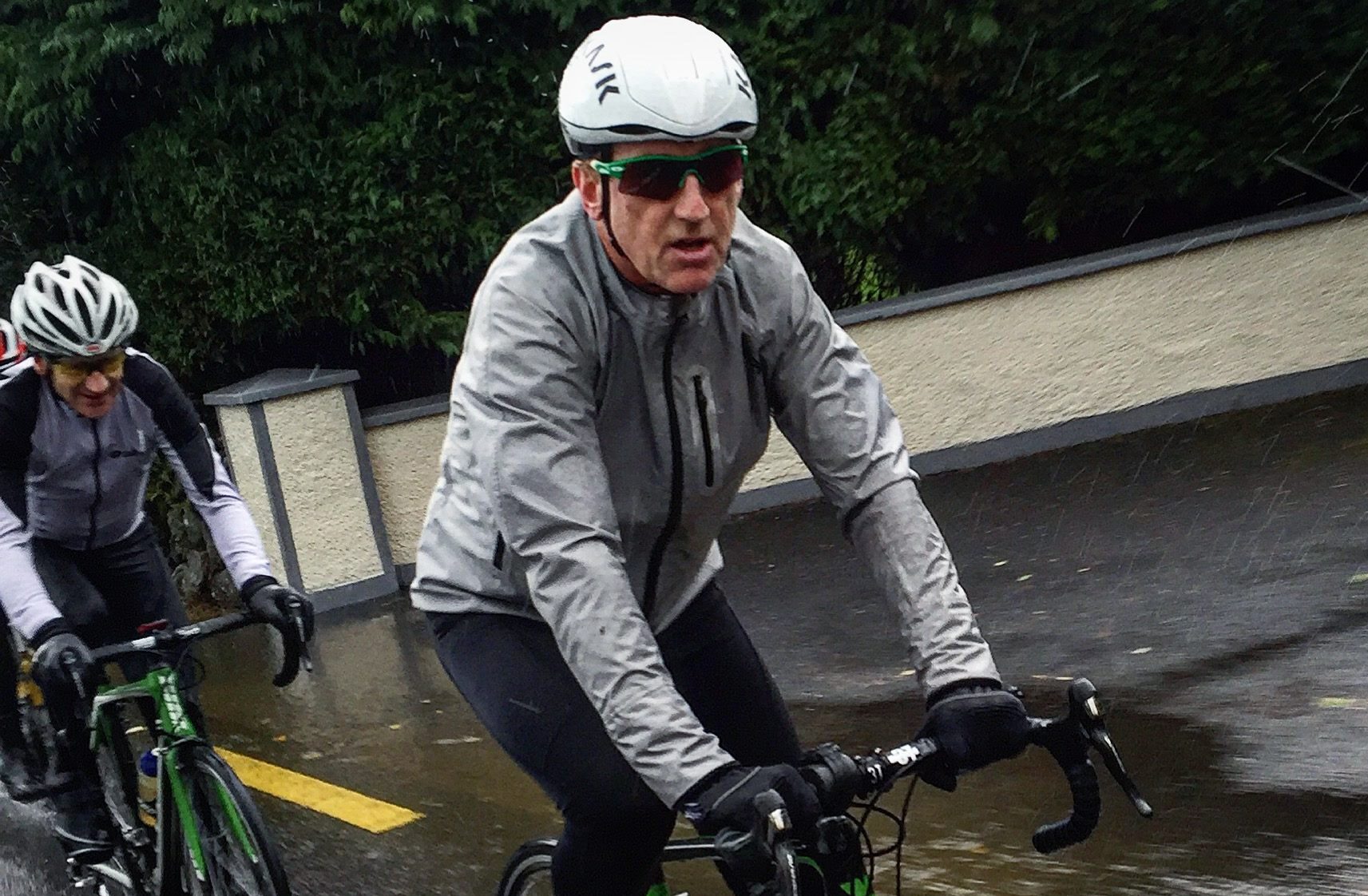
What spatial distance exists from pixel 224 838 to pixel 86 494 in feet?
4.51

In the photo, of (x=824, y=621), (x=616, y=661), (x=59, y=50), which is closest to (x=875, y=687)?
(x=824, y=621)

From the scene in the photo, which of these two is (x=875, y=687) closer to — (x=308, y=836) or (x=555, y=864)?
(x=308, y=836)

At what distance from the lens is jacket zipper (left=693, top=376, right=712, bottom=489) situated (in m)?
2.94

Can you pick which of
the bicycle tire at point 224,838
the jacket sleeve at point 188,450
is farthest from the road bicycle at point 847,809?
the jacket sleeve at point 188,450

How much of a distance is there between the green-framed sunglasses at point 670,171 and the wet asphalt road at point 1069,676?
7.75 ft

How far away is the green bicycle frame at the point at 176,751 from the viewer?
14.3 feet

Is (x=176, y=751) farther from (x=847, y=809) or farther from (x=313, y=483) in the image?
(x=313, y=483)

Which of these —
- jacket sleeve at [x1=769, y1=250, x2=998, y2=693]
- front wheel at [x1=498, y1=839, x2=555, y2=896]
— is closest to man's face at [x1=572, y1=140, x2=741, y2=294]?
jacket sleeve at [x1=769, y1=250, x2=998, y2=693]

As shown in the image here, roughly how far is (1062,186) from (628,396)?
865cm

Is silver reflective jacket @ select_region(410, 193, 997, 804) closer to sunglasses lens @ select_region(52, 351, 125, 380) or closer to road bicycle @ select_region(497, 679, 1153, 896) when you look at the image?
road bicycle @ select_region(497, 679, 1153, 896)

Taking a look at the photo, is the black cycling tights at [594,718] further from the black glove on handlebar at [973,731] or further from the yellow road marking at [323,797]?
the yellow road marking at [323,797]

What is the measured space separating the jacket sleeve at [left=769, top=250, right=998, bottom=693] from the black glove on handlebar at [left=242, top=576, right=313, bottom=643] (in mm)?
2009

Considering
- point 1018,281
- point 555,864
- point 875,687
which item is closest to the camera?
point 555,864

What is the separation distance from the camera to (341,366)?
1162 centimetres
